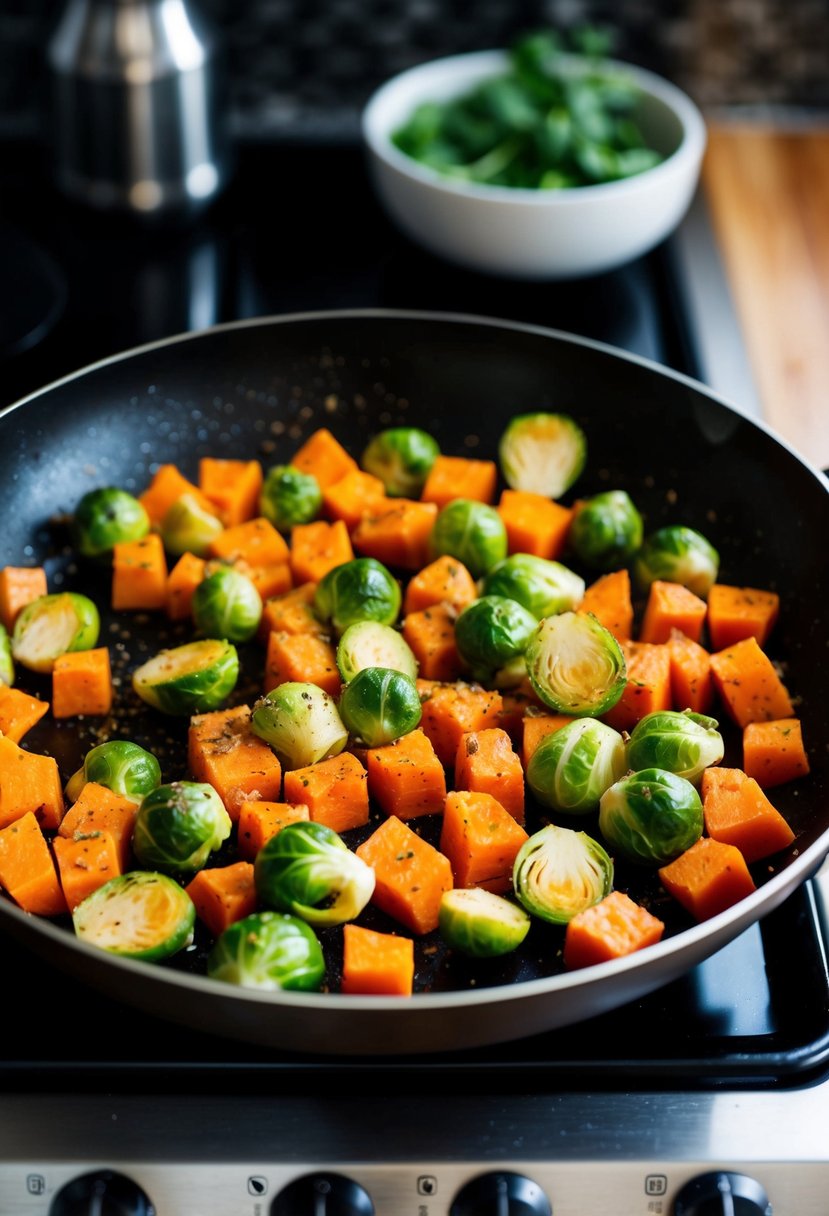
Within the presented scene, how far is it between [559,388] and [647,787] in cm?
91

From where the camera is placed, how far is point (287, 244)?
289cm

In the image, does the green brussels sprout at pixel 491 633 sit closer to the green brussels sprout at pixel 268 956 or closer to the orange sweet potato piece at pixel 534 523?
the orange sweet potato piece at pixel 534 523

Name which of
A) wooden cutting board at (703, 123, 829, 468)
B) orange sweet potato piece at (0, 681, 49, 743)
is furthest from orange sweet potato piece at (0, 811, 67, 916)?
wooden cutting board at (703, 123, 829, 468)

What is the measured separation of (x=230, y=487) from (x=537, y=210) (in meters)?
0.79

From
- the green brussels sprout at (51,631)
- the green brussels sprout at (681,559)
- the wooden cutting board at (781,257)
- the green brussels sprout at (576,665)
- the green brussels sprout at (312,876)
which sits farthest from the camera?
the wooden cutting board at (781,257)

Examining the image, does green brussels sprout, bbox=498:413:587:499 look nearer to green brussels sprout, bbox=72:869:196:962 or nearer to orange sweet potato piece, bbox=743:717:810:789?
orange sweet potato piece, bbox=743:717:810:789

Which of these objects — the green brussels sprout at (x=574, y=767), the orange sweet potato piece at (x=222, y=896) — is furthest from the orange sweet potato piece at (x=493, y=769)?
the orange sweet potato piece at (x=222, y=896)

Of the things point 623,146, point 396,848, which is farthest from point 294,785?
point 623,146

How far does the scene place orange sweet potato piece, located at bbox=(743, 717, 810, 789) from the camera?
1889 mm

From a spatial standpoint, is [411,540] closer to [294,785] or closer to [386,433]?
[386,433]

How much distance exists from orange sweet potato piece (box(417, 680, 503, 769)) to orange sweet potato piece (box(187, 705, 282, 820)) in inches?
9.6

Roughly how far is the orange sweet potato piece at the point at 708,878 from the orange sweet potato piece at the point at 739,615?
46 cm

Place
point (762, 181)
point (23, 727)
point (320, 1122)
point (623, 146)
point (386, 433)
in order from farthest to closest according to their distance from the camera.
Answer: point (762, 181) < point (623, 146) < point (386, 433) < point (23, 727) < point (320, 1122)

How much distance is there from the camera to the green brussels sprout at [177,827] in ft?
5.69
